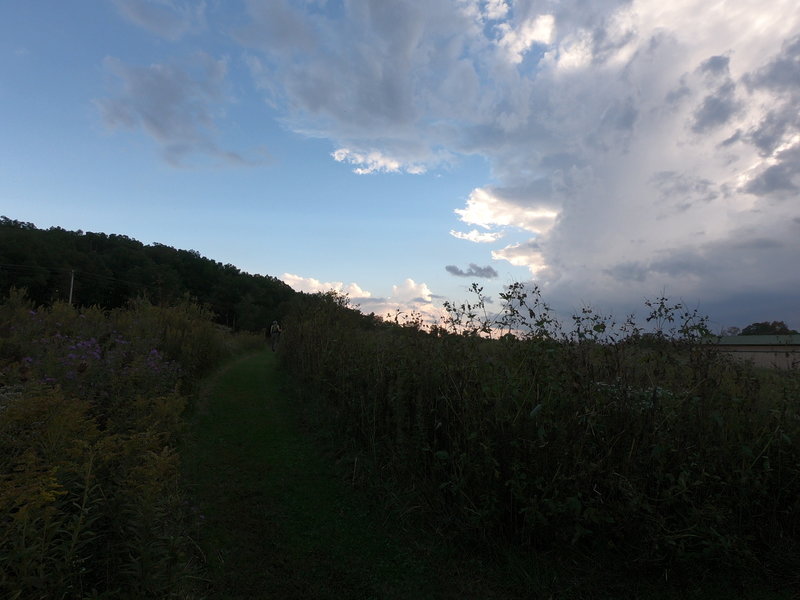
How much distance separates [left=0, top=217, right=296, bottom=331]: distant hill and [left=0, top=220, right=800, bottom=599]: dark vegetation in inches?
1231

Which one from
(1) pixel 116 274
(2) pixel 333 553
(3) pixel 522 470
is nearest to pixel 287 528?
(2) pixel 333 553

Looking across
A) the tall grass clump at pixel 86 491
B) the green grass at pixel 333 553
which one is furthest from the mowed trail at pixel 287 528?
the tall grass clump at pixel 86 491

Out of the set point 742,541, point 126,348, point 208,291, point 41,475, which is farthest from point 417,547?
point 208,291

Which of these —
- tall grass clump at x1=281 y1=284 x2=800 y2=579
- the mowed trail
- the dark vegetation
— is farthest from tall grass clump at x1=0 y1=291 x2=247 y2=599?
tall grass clump at x1=281 y1=284 x2=800 y2=579

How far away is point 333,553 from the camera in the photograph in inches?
164

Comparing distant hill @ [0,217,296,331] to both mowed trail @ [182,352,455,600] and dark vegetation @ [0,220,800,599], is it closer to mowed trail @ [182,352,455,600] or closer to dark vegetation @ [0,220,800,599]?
mowed trail @ [182,352,455,600]

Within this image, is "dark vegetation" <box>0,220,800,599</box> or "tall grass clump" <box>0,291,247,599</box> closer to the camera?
"tall grass clump" <box>0,291,247,599</box>

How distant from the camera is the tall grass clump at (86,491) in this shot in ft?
7.00

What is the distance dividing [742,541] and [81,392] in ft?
21.4

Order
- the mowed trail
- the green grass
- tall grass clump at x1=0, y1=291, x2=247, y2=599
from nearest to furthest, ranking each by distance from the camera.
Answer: tall grass clump at x1=0, y1=291, x2=247, y2=599, the green grass, the mowed trail

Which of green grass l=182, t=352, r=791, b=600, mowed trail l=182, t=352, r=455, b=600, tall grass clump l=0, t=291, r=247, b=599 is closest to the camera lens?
tall grass clump l=0, t=291, r=247, b=599

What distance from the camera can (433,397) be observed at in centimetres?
531

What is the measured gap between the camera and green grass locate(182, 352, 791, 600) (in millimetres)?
3553

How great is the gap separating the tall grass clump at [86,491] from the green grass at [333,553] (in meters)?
0.59
